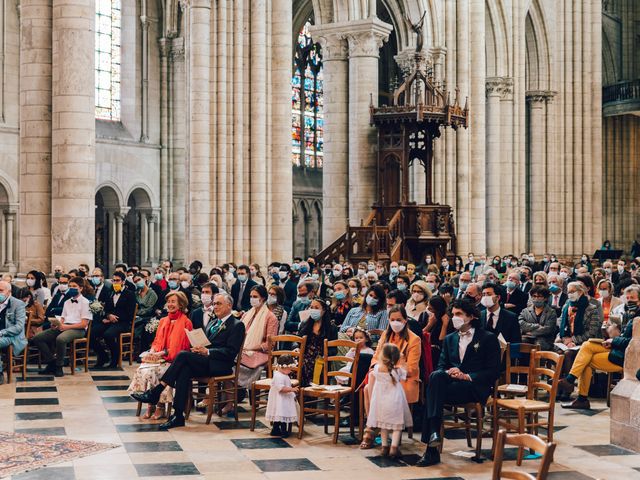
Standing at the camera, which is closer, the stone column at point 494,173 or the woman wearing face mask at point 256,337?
the woman wearing face mask at point 256,337

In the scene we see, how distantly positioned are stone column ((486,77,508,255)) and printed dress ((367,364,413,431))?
25.7 metres

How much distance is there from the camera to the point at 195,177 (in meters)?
21.4

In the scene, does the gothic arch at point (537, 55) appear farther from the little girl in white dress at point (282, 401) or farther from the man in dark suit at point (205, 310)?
the little girl in white dress at point (282, 401)

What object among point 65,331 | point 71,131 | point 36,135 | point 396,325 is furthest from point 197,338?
point 36,135

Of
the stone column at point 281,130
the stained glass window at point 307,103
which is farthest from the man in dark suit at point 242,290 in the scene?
the stained glass window at point 307,103

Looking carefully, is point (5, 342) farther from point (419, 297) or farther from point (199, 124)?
point (199, 124)

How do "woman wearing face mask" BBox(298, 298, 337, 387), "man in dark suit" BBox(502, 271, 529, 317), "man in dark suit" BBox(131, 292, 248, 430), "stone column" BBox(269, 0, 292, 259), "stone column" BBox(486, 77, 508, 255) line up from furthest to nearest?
"stone column" BBox(486, 77, 508, 255) < "stone column" BBox(269, 0, 292, 259) < "man in dark suit" BBox(502, 271, 529, 317) < "woman wearing face mask" BBox(298, 298, 337, 387) < "man in dark suit" BBox(131, 292, 248, 430)

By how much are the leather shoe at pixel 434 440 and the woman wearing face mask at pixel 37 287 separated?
807cm

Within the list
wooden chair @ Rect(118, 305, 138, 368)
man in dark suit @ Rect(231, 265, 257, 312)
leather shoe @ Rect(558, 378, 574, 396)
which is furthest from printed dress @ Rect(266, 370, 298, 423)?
man in dark suit @ Rect(231, 265, 257, 312)

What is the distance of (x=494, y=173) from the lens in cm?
3394

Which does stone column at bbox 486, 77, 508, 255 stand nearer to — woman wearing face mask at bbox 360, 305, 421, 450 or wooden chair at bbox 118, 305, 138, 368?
wooden chair at bbox 118, 305, 138, 368

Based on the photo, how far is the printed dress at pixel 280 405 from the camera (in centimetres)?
920

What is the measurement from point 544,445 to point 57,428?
19.6ft

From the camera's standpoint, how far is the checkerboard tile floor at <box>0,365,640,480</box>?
7.85 m
